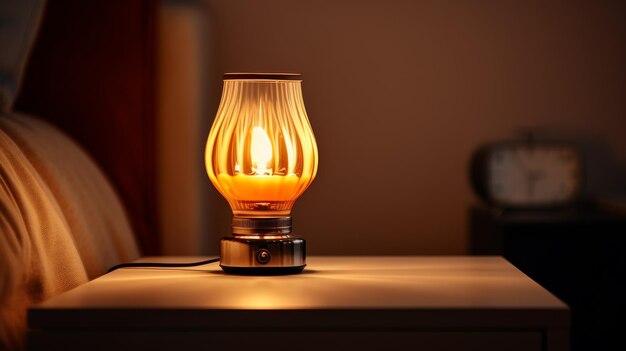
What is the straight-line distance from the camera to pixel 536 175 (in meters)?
2.07

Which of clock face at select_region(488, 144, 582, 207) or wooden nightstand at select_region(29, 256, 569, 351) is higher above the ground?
clock face at select_region(488, 144, 582, 207)

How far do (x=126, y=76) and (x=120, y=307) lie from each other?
94 centimetres

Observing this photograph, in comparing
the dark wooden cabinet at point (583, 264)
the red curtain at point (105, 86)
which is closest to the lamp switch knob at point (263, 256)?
the red curtain at point (105, 86)

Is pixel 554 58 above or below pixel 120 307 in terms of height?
above

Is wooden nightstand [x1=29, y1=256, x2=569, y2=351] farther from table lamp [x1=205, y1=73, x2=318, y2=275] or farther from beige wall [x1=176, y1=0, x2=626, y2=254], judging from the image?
beige wall [x1=176, y1=0, x2=626, y2=254]

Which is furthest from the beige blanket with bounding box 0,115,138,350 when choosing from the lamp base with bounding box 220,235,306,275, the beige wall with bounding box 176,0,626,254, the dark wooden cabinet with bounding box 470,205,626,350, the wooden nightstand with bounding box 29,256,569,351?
the dark wooden cabinet with bounding box 470,205,626,350

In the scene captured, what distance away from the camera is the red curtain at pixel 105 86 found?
178 cm

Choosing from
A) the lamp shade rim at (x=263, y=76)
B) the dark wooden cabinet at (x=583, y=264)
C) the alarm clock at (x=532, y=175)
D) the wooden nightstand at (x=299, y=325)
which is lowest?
the dark wooden cabinet at (x=583, y=264)

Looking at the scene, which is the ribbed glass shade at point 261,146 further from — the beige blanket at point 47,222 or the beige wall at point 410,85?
the beige wall at point 410,85

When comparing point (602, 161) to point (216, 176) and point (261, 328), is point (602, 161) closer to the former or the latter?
point (216, 176)

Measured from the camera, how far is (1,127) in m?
1.35

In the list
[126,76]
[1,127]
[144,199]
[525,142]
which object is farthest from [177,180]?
[525,142]

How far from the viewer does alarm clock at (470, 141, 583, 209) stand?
6.70ft

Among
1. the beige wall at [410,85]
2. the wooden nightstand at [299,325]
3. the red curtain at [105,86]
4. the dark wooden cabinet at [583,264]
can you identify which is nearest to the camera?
the wooden nightstand at [299,325]
